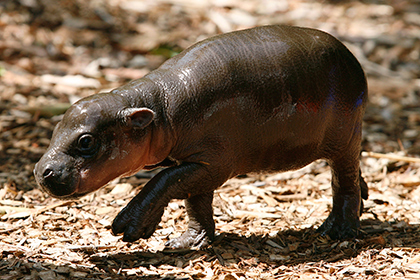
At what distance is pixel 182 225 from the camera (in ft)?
18.5

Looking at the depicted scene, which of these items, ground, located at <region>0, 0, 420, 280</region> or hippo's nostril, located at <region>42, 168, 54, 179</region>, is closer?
hippo's nostril, located at <region>42, 168, 54, 179</region>

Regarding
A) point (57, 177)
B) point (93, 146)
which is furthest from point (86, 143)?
point (57, 177)

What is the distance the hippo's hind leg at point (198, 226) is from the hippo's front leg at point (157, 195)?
0.37m

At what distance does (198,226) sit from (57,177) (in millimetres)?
1530

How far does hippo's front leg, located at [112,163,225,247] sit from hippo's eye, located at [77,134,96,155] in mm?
597

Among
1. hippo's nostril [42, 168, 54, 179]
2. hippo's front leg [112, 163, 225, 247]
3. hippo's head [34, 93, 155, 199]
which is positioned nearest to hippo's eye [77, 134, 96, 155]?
hippo's head [34, 93, 155, 199]

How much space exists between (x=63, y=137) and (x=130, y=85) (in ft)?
2.58

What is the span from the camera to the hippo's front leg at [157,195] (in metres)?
4.37

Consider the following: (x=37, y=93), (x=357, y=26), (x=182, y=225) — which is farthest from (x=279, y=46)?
(x=357, y=26)

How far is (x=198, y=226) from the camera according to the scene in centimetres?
503

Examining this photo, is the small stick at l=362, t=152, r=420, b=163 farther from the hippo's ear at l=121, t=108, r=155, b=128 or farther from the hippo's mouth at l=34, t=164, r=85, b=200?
the hippo's mouth at l=34, t=164, r=85, b=200

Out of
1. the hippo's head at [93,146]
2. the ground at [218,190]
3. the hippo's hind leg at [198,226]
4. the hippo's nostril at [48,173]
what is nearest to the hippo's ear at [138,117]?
the hippo's head at [93,146]

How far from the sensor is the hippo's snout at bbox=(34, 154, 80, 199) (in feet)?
13.3

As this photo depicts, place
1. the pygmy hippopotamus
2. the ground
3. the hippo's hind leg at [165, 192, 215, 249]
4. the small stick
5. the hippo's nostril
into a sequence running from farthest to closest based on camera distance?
the small stick
the hippo's hind leg at [165, 192, 215, 249]
the ground
the pygmy hippopotamus
the hippo's nostril
